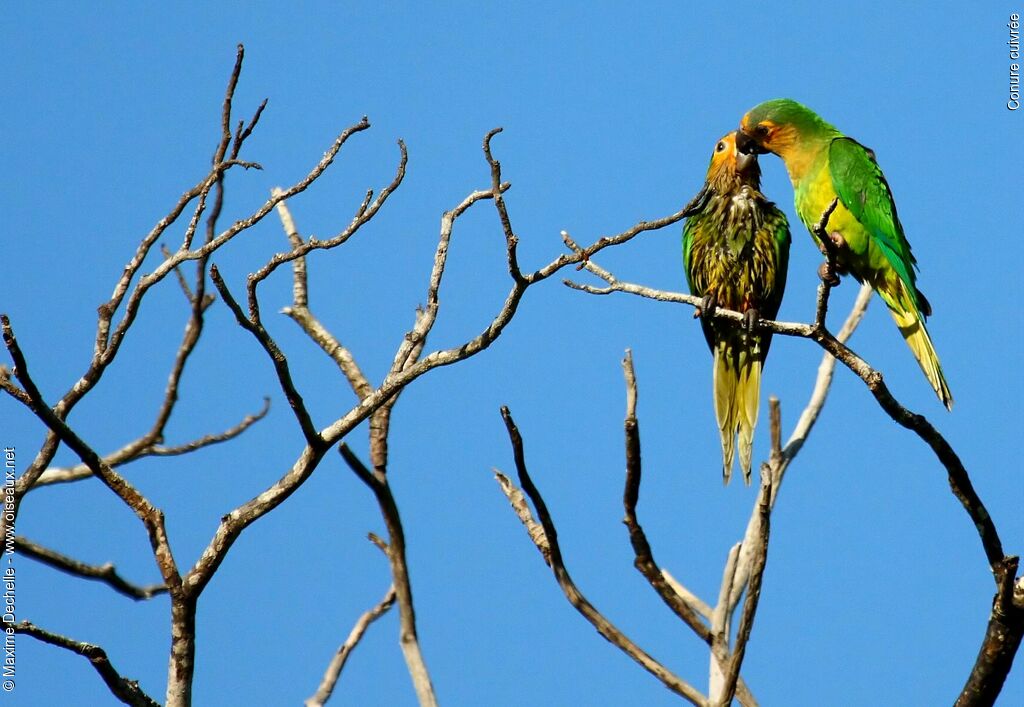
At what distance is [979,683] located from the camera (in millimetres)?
3252

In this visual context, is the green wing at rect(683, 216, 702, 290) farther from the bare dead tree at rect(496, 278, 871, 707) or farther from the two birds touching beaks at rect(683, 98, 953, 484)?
the bare dead tree at rect(496, 278, 871, 707)

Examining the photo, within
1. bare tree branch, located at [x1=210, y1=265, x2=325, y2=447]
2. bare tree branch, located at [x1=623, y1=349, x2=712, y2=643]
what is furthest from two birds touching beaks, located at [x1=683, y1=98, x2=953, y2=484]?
bare tree branch, located at [x1=210, y1=265, x2=325, y2=447]

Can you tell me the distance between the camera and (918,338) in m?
5.53

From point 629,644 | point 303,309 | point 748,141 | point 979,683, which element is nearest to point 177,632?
point 629,644

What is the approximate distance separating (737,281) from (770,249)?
26 centimetres

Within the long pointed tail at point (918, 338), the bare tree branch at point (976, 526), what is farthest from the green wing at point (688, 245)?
the bare tree branch at point (976, 526)

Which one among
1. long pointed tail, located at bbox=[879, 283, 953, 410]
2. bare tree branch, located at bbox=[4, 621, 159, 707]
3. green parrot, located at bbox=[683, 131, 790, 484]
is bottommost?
bare tree branch, located at bbox=[4, 621, 159, 707]

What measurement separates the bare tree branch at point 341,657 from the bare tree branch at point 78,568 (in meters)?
0.86

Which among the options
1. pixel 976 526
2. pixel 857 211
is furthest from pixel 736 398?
pixel 976 526

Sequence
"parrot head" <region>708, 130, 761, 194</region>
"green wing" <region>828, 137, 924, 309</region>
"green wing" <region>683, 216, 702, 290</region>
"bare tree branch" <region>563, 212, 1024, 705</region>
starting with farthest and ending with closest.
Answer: "parrot head" <region>708, 130, 761, 194</region>
"green wing" <region>683, 216, 702, 290</region>
"green wing" <region>828, 137, 924, 309</region>
"bare tree branch" <region>563, 212, 1024, 705</region>

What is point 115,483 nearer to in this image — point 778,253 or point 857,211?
point 778,253

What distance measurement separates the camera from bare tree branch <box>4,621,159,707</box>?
9.18 ft

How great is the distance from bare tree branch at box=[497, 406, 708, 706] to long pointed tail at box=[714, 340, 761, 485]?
6.35 ft

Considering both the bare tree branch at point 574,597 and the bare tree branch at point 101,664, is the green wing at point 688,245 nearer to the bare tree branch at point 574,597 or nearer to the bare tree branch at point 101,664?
the bare tree branch at point 574,597
